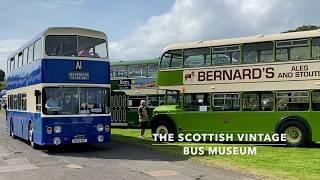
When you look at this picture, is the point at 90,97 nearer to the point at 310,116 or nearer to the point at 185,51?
the point at 185,51

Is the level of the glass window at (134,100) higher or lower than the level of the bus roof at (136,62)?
lower

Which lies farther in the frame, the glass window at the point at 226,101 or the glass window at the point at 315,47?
the glass window at the point at 226,101

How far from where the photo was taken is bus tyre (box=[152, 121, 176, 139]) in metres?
21.4

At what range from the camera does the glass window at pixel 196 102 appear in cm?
Result: 2062

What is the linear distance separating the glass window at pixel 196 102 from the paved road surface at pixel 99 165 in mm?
3480

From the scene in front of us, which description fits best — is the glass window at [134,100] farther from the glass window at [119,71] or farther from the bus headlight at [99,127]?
the bus headlight at [99,127]

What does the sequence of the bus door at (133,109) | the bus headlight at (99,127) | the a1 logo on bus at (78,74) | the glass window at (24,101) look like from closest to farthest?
the a1 logo on bus at (78,74), the bus headlight at (99,127), the glass window at (24,101), the bus door at (133,109)

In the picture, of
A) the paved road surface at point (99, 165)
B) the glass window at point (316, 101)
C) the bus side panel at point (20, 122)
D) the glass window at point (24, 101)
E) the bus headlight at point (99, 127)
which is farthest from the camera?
the glass window at point (24, 101)

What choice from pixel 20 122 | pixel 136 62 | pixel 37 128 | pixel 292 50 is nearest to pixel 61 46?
pixel 37 128

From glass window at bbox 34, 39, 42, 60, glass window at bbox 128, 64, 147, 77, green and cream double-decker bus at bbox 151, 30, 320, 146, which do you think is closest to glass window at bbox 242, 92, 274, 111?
green and cream double-decker bus at bbox 151, 30, 320, 146

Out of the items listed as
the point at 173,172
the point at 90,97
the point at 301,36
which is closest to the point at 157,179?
the point at 173,172

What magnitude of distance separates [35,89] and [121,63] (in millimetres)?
16082

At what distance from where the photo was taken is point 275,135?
61.6ft

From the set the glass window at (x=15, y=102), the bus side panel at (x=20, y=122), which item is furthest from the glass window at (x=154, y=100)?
the glass window at (x=15, y=102)
